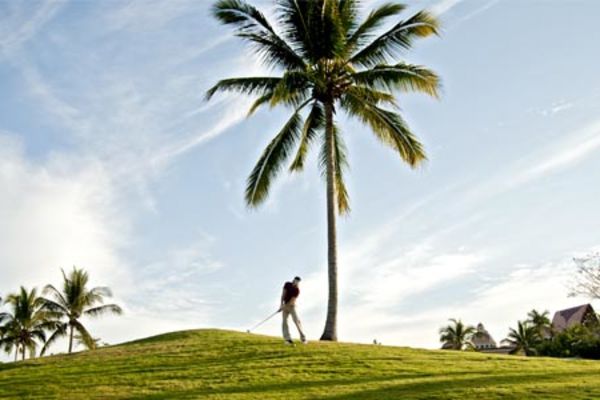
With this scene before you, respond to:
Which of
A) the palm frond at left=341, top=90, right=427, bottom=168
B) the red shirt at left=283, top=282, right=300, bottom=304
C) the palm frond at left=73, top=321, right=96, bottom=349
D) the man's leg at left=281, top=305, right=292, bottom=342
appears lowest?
the man's leg at left=281, top=305, right=292, bottom=342

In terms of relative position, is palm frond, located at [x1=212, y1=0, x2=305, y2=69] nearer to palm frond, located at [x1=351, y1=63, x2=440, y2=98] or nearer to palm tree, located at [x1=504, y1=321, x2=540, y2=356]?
palm frond, located at [x1=351, y1=63, x2=440, y2=98]

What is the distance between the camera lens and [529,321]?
79.2m

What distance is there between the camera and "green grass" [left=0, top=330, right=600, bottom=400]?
12.9 metres

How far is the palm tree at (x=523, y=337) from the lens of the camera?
249 feet

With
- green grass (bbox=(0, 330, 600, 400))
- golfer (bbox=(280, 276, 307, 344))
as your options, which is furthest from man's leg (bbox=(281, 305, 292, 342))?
green grass (bbox=(0, 330, 600, 400))

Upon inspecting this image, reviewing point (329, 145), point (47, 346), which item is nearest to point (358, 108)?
point (329, 145)

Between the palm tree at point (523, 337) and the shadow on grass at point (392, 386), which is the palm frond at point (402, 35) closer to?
the shadow on grass at point (392, 386)

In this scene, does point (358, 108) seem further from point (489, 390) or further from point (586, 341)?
point (586, 341)

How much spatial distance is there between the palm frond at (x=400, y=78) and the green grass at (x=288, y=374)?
10.3 meters

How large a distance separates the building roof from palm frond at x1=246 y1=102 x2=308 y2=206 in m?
60.3

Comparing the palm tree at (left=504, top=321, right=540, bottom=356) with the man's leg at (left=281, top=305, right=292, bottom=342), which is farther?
the palm tree at (left=504, top=321, right=540, bottom=356)

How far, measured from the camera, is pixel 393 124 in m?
25.0

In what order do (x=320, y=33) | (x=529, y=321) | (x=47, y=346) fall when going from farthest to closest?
(x=529, y=321)
(x=47, y=346)
(x=320, y=33)

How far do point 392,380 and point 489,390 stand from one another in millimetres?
2223
